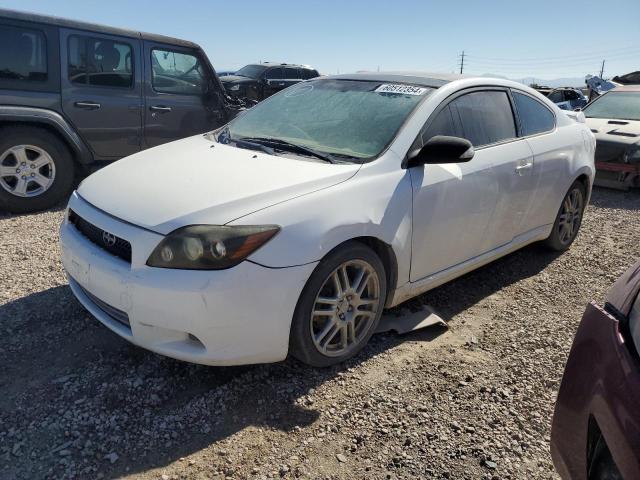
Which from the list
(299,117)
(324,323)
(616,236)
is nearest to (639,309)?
(324,323)

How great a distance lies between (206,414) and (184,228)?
89 cm

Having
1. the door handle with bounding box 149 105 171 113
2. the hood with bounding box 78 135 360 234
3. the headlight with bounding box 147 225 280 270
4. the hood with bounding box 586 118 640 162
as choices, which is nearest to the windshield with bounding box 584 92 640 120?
the hood with bounding box 586 118 640 162

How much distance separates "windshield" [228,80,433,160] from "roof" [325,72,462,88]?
8cm

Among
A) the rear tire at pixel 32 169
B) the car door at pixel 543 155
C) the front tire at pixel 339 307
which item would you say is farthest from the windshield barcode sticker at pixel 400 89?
the rear tire at pixel 32 169

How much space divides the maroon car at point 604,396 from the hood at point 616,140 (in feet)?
22.7

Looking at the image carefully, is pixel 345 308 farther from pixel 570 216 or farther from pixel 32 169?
pixel 32 169

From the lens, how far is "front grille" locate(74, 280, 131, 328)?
2576mm

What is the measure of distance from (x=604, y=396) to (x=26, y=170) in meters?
5.57

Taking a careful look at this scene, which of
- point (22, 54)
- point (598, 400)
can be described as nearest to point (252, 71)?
point (22, 54)

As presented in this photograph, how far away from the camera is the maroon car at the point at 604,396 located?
1.35 metres

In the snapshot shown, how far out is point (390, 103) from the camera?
10.9ft

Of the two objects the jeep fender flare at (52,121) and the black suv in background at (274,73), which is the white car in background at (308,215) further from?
the black suv in background at (274,73)

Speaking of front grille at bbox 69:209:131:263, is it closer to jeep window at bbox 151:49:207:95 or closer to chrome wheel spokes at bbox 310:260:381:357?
chrome wheel spokes at bbox 310:260:381:357

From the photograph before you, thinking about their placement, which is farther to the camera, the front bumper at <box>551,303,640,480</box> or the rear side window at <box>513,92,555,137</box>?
the rear side window at <box>513,92,555,137</box>
